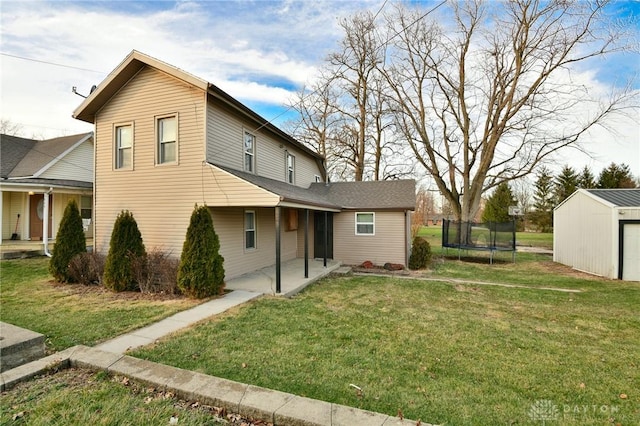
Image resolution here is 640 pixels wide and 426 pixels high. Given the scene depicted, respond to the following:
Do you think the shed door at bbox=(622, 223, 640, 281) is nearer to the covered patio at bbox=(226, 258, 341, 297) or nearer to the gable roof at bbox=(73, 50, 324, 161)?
the covered patio at bbox=(226, 258, 341, 297)

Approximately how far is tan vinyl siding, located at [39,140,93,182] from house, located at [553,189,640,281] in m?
21.6

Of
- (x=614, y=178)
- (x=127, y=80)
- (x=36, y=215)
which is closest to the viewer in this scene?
(x=127, y=80)

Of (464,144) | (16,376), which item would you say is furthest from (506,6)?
(16,376)

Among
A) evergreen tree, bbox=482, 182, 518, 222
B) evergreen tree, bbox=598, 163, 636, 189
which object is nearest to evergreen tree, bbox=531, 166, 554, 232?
evergreen tree, bbox=482, 182, 518, 222

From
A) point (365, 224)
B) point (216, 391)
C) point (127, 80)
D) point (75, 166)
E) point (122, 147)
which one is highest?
point (127, 80)

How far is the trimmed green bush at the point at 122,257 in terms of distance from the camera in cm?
712

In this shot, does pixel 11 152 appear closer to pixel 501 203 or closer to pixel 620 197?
pixel 620 197

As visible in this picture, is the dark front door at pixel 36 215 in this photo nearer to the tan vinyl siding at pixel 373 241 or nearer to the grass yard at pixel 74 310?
the grass yard at pixel 74 310

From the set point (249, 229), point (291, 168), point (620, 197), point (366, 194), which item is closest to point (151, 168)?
point (249, 229)

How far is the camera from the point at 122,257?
23.6ft

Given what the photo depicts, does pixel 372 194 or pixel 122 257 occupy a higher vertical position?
pixel 372 194

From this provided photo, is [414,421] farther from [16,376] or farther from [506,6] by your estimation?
[506,6]

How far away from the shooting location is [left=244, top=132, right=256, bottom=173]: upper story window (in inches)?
382

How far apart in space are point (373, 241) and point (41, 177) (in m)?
14.3
